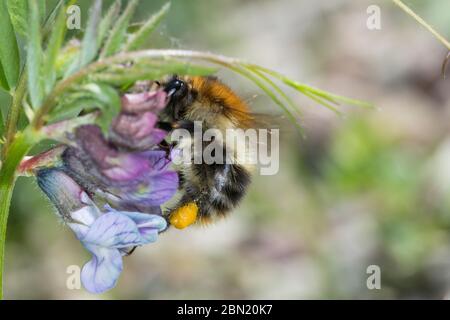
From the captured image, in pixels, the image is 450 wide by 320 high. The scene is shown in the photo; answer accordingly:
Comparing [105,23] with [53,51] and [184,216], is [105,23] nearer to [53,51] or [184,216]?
[53,51]

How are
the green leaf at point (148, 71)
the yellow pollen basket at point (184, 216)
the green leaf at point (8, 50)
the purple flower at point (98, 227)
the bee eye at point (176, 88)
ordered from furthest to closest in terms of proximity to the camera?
the yellow pollen basket at point (184, 216)
the bee eye at point (176, 88)
the green leaf at point (8, 50)
the purple flower at point (98, 227)
the green leaf at point (148, 71)

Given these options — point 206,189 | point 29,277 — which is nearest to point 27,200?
point 29,277

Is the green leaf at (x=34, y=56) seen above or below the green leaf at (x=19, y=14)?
below

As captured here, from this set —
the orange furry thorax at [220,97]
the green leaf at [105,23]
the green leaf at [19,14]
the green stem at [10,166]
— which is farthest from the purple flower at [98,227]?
the orange furry thorax at [220,97]

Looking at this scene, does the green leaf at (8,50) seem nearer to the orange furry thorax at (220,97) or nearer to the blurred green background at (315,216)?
the orange furry thorax at (220,97)

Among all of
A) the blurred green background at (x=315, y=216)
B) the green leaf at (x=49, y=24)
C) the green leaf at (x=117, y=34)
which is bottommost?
the blurred green background at (x=315, y=216)

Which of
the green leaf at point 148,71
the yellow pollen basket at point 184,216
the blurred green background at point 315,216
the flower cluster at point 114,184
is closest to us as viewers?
the green leaf at point 148,71

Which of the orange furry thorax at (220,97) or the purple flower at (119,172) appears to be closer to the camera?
the purple flower at (119,172)

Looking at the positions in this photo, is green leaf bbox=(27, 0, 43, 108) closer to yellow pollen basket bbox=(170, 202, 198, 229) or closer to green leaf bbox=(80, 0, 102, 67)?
green leaf bbox=(80, 0, 102, 67)
